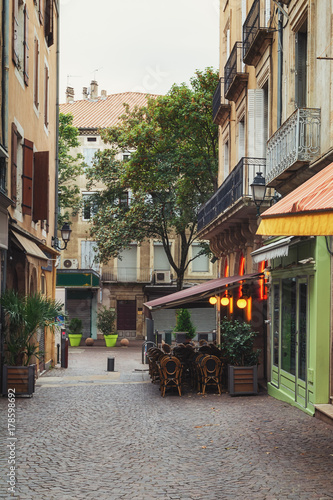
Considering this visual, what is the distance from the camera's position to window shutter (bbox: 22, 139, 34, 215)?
16672 mm

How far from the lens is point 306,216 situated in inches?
286

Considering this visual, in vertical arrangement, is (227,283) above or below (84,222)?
below

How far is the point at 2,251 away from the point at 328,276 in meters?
6.72

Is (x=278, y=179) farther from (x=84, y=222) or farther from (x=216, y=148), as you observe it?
(x=84, y=222)

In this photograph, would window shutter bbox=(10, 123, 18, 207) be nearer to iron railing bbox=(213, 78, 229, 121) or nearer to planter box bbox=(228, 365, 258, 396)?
planter box bbox=(228, 365, 258, 396)

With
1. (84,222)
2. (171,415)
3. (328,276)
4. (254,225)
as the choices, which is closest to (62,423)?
(171,415)

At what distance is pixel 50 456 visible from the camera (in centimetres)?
815

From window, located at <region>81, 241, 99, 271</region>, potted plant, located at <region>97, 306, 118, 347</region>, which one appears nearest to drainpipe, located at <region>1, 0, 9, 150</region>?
potted plant, located at <region>97, 306, 118, 347</region>

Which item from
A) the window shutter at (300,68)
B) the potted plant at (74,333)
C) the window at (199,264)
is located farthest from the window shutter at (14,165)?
the window at (199,264)

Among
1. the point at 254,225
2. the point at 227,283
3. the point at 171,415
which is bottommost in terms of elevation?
the point at 171,415

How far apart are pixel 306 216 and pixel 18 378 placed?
26.5ft

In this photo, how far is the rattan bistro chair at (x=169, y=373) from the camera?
14.2m

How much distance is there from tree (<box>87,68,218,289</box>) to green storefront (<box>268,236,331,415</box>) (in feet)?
46.0

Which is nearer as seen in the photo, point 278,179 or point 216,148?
point 278,179
